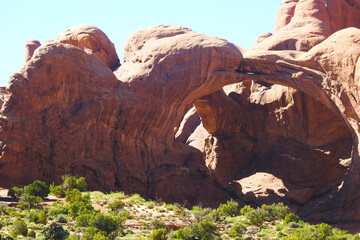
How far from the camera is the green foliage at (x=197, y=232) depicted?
16.5 meters

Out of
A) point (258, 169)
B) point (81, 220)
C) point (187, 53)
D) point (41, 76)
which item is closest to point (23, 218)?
point (81, 220)

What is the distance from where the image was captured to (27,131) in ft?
81.0

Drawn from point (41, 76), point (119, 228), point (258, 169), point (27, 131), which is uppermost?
point (41, 76)

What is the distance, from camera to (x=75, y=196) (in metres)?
20.4

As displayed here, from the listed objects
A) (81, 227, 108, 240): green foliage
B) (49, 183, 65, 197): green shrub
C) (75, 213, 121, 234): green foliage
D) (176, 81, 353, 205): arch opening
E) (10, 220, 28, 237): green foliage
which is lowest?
(176, 81, 353, 205): arch opening

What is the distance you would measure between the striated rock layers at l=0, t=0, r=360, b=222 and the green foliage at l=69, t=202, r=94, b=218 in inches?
251

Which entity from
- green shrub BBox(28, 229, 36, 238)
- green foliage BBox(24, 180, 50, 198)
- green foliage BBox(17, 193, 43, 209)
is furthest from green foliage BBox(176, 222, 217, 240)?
green foliage BBox(24, 180, 50, 198)

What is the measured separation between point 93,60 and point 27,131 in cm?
561

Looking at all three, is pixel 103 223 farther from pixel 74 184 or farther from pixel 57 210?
pixel 74 184

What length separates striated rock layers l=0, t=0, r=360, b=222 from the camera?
1006 inches

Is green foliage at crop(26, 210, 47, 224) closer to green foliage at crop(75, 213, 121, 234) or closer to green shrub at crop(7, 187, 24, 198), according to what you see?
green foliage at crop(75, 213, 121, 234)

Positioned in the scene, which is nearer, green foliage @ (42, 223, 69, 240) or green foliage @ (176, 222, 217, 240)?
green foliage @ (42, 223, 69, 240)

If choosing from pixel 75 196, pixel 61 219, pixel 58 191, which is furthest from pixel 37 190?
pixel 61 219

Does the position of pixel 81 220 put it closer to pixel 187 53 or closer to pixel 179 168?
pixel 179 168
